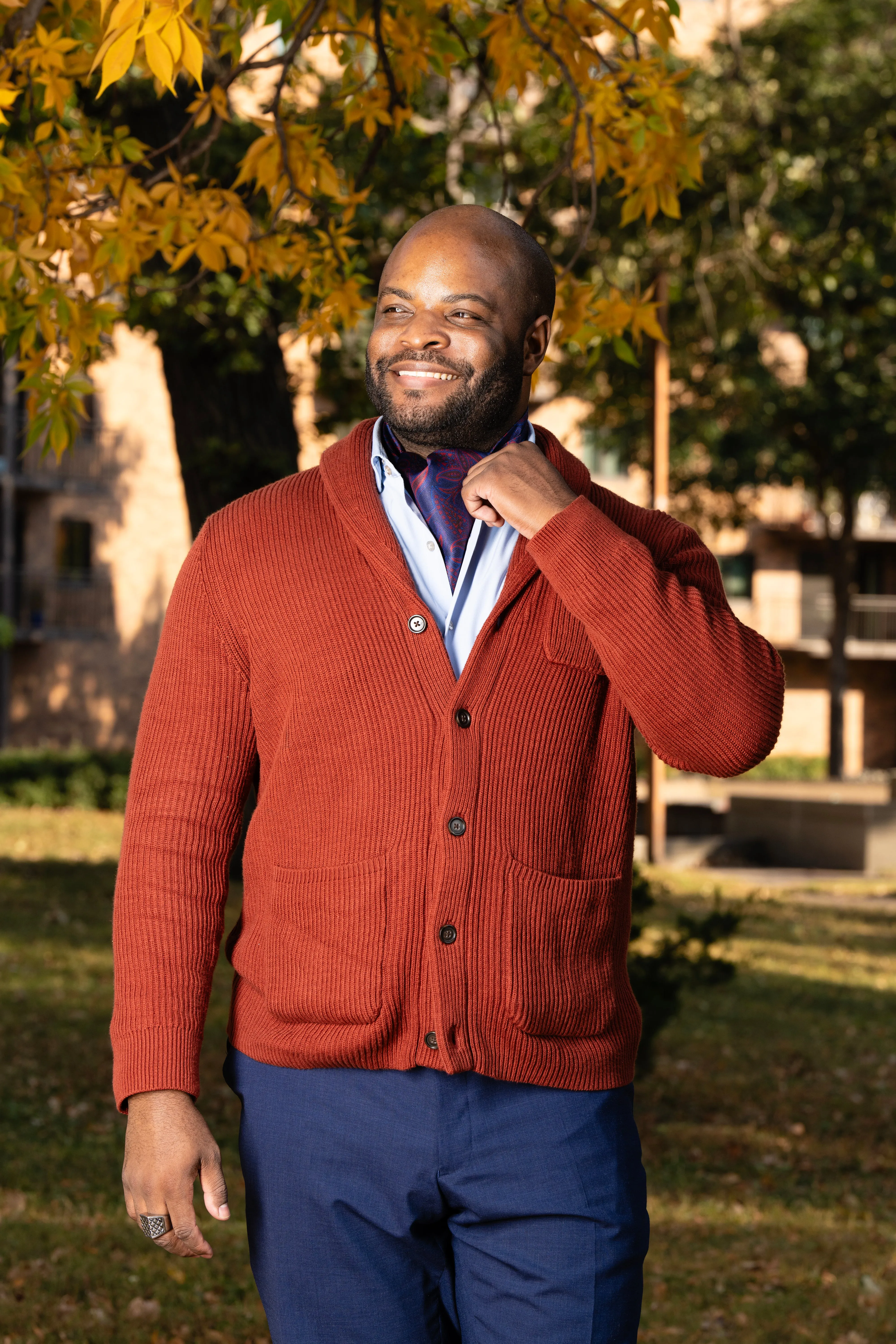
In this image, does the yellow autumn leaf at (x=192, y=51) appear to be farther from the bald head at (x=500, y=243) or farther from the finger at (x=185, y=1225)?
the finger at (x=185, y=1225)

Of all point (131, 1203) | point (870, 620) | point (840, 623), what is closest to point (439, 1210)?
point (131, 1203)

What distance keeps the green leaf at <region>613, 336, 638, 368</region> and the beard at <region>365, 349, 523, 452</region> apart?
1.66 metres

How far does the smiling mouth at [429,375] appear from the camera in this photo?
230 cm

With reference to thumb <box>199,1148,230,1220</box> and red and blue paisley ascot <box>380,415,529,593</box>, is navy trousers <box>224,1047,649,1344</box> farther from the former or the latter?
red and blue paisley ascot <box>380,415,529,593</box>

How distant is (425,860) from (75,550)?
28.9 metres

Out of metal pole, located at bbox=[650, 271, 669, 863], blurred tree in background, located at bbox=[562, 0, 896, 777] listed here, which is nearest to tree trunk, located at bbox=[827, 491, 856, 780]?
blurred tree in background, located at bbox=[562, 0, 896, 777]

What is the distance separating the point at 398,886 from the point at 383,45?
279 cm

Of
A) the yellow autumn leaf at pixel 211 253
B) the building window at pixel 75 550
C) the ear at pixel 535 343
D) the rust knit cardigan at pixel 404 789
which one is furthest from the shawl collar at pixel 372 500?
the building window at pixel 75 550

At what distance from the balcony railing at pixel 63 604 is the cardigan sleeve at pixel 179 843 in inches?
1070

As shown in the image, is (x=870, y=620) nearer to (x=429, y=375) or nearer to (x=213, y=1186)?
(x=429, y=375)

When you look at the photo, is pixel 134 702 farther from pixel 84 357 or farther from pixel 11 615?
pixel 84 357

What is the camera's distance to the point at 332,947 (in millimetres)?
2148

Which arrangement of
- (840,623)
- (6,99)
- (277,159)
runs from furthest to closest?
(840,623) < (277,159) < (6,99)

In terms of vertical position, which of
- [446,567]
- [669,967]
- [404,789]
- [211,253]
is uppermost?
[211,253]
